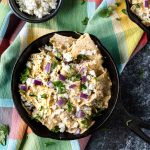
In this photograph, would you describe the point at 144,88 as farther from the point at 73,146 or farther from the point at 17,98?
the point at 17,98

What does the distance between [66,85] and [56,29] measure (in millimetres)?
431

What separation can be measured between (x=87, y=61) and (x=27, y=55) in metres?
0.30

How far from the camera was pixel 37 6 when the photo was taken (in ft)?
8.05

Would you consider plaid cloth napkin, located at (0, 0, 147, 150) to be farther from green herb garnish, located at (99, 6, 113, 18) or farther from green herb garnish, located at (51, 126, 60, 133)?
green herb garnish, located at (51, 126, 60, 133)

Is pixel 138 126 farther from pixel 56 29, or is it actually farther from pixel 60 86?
pixel 56 29

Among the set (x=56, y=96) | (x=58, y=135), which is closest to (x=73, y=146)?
(x=58, y=135)

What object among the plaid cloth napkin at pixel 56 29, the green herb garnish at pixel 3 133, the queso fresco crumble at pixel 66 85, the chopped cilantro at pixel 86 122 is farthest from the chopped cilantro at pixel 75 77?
the green herb garnish at pixel 3 133

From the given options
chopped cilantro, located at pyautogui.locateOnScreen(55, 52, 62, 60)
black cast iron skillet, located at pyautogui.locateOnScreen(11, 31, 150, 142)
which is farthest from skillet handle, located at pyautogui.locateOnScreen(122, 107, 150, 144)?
chopped cilantro, located at pyautogui.locateOnScreen(55, 52, 62, 60)

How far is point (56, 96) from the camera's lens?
222 centimetres

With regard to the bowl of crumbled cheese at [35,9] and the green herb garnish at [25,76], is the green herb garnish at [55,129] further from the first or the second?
the bowl of crumbled cheese at [35,9]

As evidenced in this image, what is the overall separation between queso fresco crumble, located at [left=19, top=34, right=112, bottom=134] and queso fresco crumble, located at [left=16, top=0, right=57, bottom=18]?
0.19 metres

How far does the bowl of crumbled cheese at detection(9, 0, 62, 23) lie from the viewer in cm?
243

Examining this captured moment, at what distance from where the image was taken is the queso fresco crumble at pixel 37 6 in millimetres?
2438

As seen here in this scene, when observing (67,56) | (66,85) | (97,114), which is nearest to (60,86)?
(66,85)
